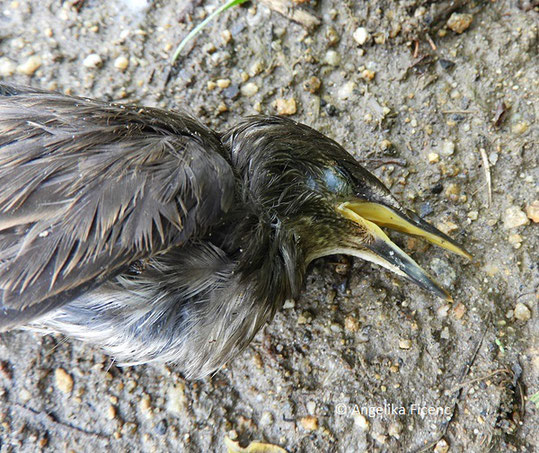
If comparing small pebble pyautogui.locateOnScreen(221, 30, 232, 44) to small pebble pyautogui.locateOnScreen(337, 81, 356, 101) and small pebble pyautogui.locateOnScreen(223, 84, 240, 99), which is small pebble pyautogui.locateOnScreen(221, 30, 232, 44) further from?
small pebble pyautogui.locateOnScreen(337, 81, 356, 101)

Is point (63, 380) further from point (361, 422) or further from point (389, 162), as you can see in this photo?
point (389, 162)

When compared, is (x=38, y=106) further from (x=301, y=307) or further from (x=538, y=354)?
(x=538, y=354)

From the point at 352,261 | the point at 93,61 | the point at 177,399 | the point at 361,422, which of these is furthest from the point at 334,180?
the point at 93,61

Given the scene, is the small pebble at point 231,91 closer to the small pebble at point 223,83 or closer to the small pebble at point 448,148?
the small pebble at point 223,83

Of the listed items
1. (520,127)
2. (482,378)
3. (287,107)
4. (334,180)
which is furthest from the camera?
(287,107)

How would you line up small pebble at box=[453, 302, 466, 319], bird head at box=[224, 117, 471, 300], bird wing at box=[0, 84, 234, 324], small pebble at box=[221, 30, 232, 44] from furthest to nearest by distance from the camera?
1. small pebble at box=[221, 30, 232, 44]
2. small pebble at box=[453, 302, 466, 319]
3. bird head at box=[224, 117, 471, 300]
4. bird wing at box=[0, 84, 234, 324]

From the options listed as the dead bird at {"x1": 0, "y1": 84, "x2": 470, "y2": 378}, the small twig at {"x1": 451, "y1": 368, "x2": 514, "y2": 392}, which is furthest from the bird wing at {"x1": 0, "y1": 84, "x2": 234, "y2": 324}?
the small twig at {"x1": 451, "y1": 368, "x2": 514, "y2": 392}

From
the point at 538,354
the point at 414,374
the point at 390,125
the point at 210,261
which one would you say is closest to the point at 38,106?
the point at 210,261
